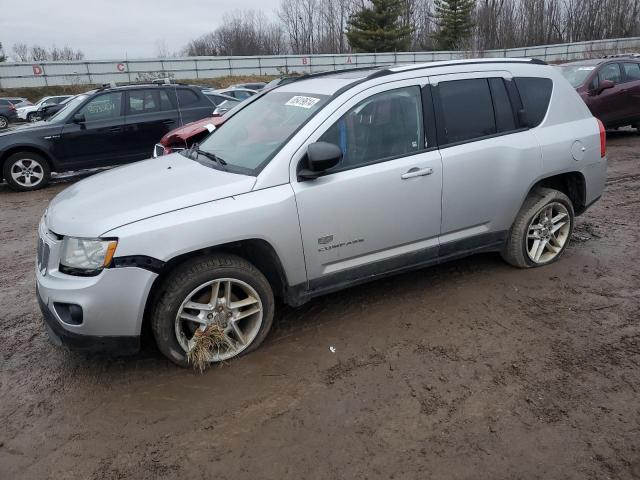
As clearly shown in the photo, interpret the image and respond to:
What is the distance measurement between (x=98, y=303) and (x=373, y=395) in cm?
168

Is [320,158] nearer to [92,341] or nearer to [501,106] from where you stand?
[92,341]

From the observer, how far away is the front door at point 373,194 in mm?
3307

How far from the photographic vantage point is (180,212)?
115 inches

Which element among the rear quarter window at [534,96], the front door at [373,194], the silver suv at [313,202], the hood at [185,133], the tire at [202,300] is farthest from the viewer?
the hood at [185,133]

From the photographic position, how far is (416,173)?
3.57m

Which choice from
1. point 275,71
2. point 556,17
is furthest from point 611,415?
point 556,17

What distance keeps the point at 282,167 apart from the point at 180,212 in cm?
73

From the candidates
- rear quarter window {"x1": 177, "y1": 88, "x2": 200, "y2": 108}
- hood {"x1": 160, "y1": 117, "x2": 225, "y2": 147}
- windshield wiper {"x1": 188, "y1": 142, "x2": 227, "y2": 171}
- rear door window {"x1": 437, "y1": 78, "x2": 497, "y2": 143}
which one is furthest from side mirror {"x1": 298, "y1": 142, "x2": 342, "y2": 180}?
rear quarter window {"x1": 177, "y1": 88, "x2": 200, "y2": 108}

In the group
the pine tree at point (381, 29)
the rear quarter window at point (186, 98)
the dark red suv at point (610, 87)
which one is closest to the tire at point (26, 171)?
the rear quarter window at point (186, 98)

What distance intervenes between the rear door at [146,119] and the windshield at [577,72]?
8611 millimetres

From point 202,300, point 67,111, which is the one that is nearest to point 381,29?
point 67,111

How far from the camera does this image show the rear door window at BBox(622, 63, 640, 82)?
35.8 feet

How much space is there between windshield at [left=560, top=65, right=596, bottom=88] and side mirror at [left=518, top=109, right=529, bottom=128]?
784 centimetres

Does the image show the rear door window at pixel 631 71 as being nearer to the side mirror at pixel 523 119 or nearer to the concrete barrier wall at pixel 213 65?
the side mirror at pixel 523 119
